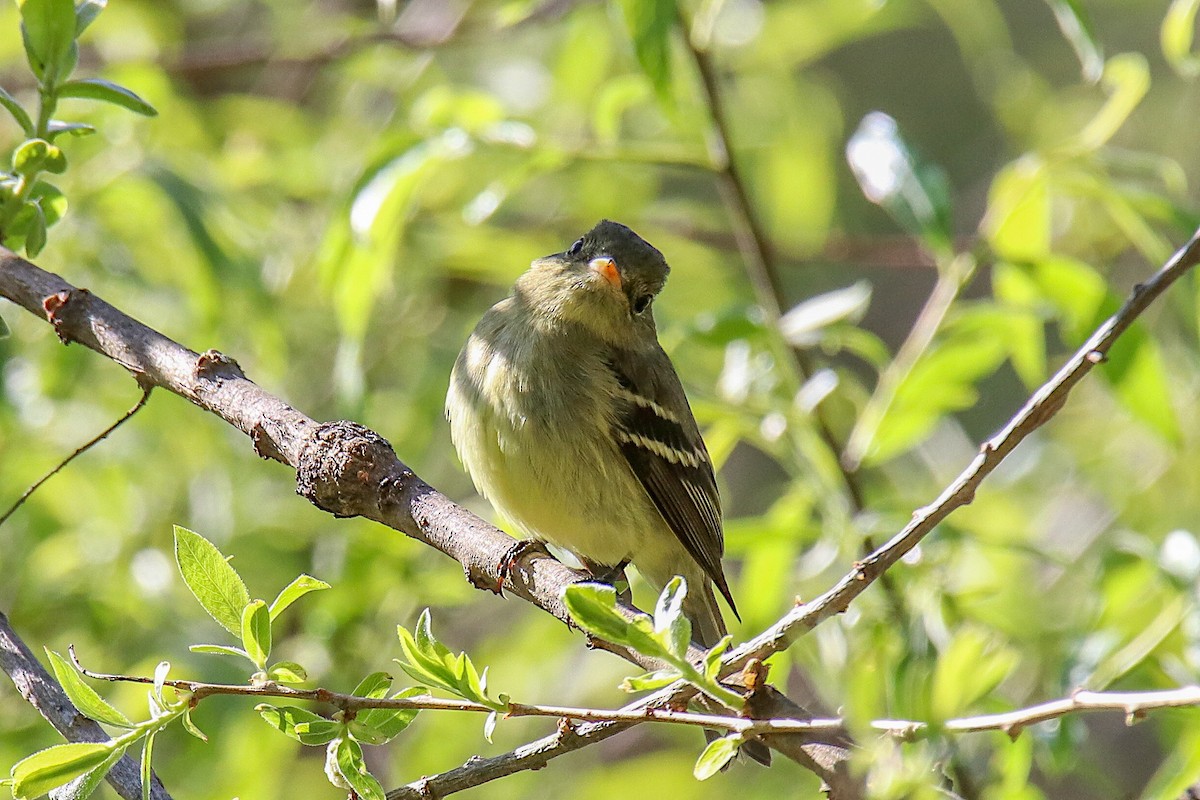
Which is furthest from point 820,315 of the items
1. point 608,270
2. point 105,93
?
point 105,93

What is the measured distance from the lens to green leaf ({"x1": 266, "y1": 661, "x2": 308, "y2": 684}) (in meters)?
1.92

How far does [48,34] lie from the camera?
240cm

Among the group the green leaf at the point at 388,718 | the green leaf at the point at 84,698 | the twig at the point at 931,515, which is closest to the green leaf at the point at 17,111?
the green leaf at the point at 84,698

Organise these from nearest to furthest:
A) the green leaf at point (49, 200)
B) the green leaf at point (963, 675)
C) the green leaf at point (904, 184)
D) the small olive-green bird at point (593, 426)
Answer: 1. the green leaf at point (963, 675)
2. the green leaf at point (49, 200)
3. the green leaf at point (904, 184)
4. the small olive-green bird at point (593, 426)

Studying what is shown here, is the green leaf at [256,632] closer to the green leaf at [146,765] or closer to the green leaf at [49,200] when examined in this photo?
the green leaf at [146,765]

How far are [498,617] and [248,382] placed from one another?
13.6ft

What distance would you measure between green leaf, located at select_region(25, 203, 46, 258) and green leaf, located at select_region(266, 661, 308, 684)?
42.4 inches

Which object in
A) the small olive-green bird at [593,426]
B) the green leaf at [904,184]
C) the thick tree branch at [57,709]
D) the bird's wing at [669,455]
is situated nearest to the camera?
the thick tree branch at [57,709]

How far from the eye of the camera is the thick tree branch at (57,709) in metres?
1.99

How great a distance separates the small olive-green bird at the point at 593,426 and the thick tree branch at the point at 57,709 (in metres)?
1.95

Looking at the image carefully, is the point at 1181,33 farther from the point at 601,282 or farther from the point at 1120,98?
the point at 601,282

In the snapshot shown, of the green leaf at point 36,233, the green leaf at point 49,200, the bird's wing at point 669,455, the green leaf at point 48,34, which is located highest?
the green leaf at point 48,34

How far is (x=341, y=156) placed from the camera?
17.5ft

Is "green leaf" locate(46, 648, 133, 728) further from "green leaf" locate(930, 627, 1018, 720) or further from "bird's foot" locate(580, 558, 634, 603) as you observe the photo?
"bird's foot" locate(580, 558, 634, 603)
